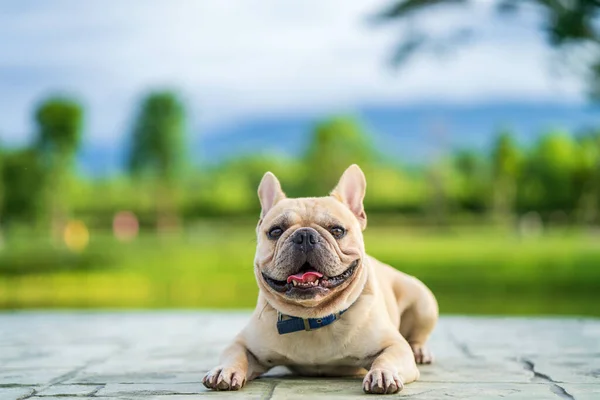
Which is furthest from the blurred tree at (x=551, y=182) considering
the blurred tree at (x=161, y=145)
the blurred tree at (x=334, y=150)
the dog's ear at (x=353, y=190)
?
the dog's ear at (x=353, y=190)

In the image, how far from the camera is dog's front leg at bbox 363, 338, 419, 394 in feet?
11.7

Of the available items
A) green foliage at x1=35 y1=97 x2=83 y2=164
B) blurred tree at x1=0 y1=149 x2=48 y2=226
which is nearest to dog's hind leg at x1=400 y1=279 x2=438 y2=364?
blurred tree at x1=0 y1=149 x2=48 y2=226

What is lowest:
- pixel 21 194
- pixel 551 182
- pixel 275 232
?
pixel 275 232

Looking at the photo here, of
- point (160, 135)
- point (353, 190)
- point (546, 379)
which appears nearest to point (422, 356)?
point (546, 379)

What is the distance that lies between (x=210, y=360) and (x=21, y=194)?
39.2 metres

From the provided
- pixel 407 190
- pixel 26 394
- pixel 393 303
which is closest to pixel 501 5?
pixel 393 303

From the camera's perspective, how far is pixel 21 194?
41812 millimetres

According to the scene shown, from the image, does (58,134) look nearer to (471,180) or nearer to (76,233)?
(76,233)

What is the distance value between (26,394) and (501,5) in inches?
522

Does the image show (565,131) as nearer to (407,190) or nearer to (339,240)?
(407,190)

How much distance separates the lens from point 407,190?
53.8 meters

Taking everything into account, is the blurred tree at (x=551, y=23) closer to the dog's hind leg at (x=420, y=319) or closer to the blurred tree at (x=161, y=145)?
the dog's hind leg at (x=420, y=319)

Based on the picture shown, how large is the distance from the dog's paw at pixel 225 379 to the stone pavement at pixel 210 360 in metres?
0.06

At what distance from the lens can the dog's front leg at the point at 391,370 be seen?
3561 mm
